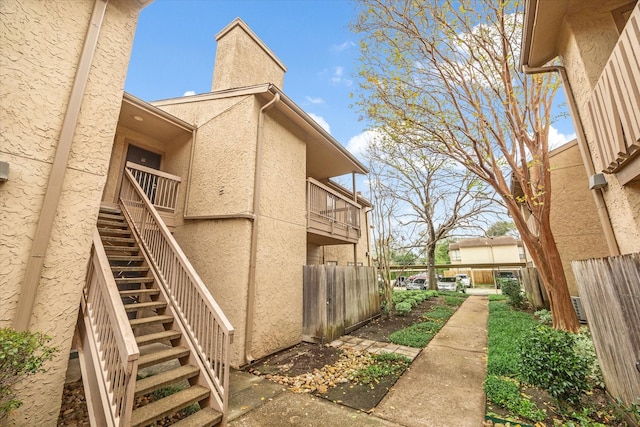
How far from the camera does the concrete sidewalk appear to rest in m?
3.19

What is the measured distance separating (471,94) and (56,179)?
919 centimetres

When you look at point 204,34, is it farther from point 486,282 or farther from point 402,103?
point 486,282

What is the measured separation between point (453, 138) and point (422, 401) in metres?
6.77

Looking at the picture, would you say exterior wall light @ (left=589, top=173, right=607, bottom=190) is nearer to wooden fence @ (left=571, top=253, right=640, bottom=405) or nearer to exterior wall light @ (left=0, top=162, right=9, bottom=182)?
wooden fence @ (left=571, top=253, right=640, bottom=405)

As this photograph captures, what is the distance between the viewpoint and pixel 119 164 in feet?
22.4

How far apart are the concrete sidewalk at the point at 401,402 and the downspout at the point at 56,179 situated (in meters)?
2.75

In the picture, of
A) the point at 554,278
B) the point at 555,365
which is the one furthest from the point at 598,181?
the point at 554,278

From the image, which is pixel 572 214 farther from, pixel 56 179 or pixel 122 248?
pixel 122 248

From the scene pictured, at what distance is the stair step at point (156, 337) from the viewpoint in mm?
3498

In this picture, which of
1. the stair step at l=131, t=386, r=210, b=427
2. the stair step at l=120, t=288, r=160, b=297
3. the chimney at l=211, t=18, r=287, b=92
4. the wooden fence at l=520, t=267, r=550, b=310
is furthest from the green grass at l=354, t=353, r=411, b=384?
the chimney at l=211, t=18, r=287, b=92

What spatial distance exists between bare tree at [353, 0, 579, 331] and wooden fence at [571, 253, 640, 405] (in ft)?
10.6

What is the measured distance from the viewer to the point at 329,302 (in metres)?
6.67

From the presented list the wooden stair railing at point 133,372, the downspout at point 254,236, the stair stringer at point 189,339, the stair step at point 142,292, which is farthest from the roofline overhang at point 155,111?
the stair step at point 142,292

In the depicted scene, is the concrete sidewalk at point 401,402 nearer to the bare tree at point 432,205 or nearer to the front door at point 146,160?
the front door at point 146,160
